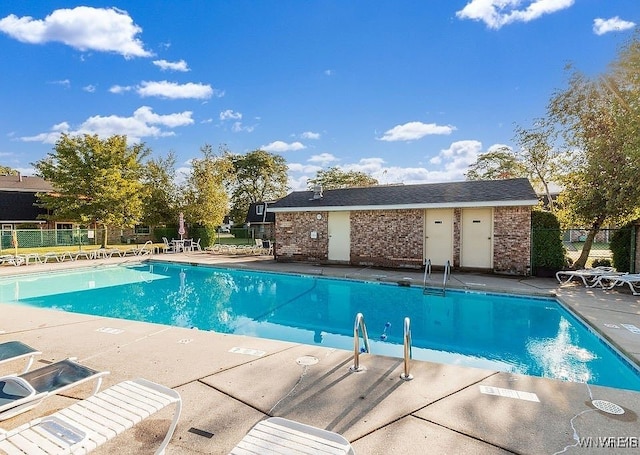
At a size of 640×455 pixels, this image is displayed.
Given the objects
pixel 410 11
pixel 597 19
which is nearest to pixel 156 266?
pixel 410 11

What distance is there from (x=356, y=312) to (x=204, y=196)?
17810mm

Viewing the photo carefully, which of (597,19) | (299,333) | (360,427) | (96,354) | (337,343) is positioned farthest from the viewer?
(597,19)

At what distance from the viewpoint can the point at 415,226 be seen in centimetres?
1330

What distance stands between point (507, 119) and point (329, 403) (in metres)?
18.3

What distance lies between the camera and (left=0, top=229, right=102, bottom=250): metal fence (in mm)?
17631

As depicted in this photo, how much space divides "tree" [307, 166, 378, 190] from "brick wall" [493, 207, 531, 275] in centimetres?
2704

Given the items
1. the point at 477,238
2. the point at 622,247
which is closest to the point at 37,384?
the point at 477,238

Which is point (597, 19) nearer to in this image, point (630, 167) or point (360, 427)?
point (630, 167)

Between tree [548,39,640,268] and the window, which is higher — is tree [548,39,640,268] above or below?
above

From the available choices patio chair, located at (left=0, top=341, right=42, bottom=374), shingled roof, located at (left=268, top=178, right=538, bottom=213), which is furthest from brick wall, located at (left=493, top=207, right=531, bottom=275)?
patio chair, located at (left=0, top=341, right=42, bottom=374)

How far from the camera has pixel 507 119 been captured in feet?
57.4

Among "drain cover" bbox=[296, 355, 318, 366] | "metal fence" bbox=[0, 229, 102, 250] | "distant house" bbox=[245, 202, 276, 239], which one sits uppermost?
"distant house" bbox=[245, 202, 276, 239]

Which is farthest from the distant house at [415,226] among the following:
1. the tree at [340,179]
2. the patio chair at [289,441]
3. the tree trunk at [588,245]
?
the tree at [340,179]

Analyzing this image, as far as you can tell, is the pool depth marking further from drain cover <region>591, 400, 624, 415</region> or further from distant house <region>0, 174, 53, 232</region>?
distant house <region>0, 174, 53, 232</region>
